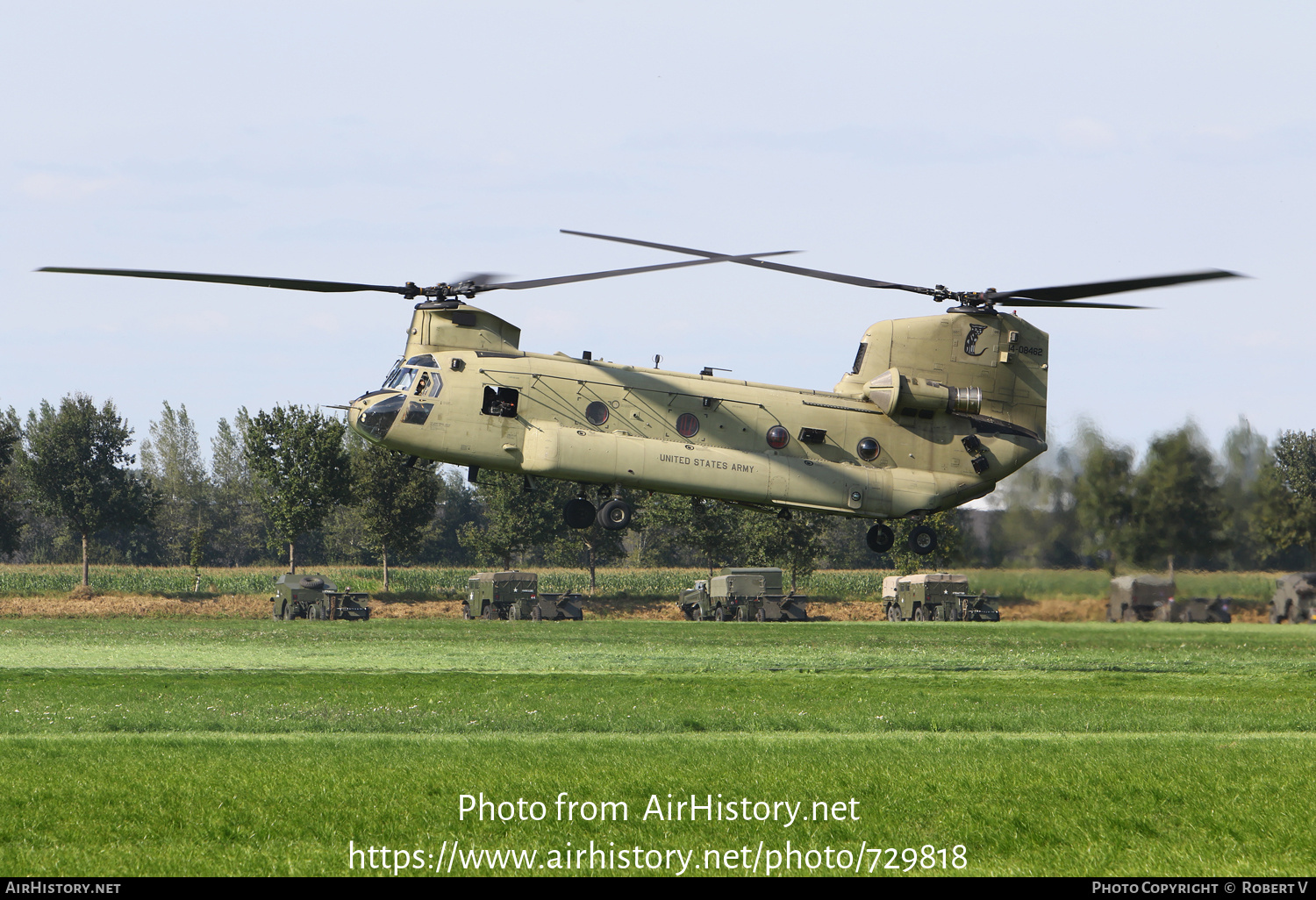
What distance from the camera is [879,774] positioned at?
1580cm

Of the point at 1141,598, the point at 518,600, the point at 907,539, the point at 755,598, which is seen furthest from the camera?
the point at 907,539

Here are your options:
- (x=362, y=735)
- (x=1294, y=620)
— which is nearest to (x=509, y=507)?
(x=1294, y=620)

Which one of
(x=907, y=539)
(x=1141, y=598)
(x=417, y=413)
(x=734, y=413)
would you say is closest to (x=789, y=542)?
(x=907, y=539)

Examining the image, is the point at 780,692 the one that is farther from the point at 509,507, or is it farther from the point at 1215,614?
the point at 509,507

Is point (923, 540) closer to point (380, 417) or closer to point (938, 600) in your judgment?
point (380, 417)

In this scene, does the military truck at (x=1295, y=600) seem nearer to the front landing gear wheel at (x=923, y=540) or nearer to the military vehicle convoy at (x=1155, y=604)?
the military vehicle convoy at (x=1155, y=604)

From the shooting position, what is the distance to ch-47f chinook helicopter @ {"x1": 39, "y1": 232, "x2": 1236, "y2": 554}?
28.3 meters

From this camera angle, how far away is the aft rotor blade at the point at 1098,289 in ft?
85.3

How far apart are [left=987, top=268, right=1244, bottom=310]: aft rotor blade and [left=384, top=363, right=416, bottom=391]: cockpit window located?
13037 mm

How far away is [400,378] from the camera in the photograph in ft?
94.4

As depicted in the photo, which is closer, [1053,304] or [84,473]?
[1053,304]

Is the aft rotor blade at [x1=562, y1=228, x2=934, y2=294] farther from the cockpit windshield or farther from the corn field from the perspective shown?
the corn field

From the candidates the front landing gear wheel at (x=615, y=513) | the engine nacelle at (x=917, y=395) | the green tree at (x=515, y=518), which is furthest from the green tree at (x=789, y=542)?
the front landing gear wheel at (x=615, y=513)

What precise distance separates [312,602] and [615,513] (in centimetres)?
3653
